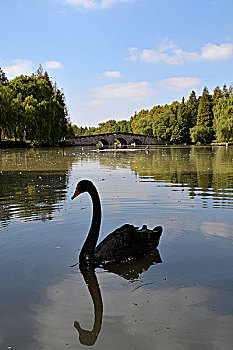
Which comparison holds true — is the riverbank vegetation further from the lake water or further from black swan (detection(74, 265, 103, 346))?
black swan (detection(74, 265, 103, 346))

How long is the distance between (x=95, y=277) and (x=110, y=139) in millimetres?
95946

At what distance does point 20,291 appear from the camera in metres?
4.43

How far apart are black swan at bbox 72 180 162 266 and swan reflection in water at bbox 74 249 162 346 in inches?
3.8

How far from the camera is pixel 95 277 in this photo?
4.83 metres

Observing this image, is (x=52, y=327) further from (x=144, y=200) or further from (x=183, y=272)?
(x=144, y=200)

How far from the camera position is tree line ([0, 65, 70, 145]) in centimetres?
4819

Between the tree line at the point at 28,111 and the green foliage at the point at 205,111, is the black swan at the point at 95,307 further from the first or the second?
the green foliage at the point at 205,111

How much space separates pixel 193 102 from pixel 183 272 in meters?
118

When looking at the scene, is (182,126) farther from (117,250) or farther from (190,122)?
(117,250)

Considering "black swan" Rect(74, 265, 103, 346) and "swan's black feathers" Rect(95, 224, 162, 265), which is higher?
"swan's black feathers" Rect(95, 224, 162, 265)

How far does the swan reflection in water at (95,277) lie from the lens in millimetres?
3535

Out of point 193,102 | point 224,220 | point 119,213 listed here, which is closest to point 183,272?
point 224,220

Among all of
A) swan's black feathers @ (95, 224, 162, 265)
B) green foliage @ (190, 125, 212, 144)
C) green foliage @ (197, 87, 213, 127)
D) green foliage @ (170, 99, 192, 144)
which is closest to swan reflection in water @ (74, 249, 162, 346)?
swan's black feathers @ (95, 224, 162, 265)

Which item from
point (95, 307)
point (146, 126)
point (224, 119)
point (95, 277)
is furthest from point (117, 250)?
point (146, 126)
